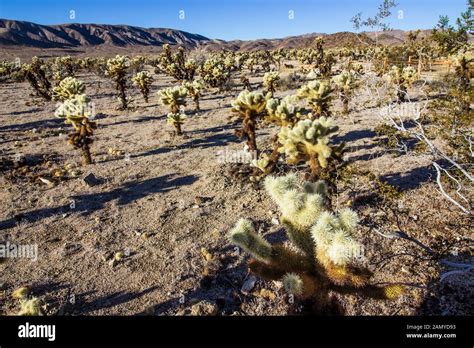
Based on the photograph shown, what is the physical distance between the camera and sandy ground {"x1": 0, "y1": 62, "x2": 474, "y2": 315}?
5.53 metres

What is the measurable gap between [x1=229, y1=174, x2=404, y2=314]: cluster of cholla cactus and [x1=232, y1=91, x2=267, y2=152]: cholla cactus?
19.3 ft

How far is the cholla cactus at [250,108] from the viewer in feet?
32.2

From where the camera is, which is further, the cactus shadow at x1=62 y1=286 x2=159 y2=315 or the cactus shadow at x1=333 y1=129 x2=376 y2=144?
the cactus shadow at x1=333 y1=129 x2=376 y2=144

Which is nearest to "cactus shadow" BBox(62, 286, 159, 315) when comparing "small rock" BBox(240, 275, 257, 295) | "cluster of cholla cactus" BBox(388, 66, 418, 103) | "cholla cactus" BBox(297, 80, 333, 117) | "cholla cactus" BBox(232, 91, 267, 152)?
"small rock" BBox(240, 275, 257, 295)

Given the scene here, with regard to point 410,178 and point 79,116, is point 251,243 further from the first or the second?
point 79,116

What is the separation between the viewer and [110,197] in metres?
9.39

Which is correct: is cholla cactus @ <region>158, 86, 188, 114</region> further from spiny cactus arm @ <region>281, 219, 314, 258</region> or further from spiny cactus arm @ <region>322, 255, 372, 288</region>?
spiny cactus arm @ <region>322, 255, 372, 288</region>

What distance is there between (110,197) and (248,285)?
536 centimetres

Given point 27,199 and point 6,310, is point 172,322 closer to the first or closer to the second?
point 6,310

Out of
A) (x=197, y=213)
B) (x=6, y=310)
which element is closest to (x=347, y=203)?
(x=197, y=213)

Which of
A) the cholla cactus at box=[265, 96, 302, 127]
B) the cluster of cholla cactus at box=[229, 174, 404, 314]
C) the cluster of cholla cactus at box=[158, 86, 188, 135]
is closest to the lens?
the cluster of cholla cactus at box=[229, 174, 404, 314]

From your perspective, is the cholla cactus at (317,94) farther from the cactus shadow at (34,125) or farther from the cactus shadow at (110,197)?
the cactus shadow at (34,125)

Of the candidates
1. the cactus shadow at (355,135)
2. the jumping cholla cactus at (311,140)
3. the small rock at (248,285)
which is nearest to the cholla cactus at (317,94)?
the cactus shadow at (355,135)

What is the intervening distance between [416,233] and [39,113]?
20.3 m
